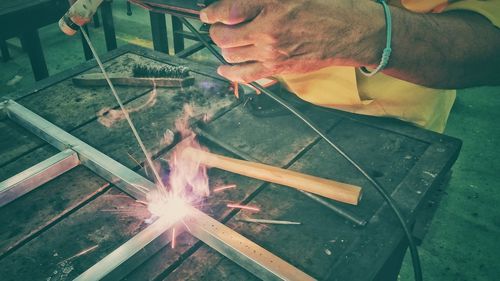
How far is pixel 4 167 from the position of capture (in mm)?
1343

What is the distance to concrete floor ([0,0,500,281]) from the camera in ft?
7.99

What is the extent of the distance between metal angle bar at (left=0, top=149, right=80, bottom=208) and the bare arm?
614 millimetres

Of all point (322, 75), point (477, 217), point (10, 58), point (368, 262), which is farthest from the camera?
point (10, 58)

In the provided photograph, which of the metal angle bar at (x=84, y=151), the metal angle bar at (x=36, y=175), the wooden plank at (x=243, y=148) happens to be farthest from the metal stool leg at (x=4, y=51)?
the wooden plank at (x=243, y=148)

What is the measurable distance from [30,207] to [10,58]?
4560mm

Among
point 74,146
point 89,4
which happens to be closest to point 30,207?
point 74,146

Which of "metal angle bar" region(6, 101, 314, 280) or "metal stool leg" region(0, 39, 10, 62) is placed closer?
"metal angle bar" region(6, 101, 314, 280)

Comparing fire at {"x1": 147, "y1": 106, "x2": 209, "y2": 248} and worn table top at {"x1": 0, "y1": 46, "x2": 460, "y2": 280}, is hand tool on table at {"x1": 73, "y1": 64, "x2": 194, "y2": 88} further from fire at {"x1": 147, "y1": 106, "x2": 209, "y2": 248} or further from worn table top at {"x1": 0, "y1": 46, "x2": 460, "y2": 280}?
fire at {"x1": 147, "y1": 106, "x2": 209, "y2": 248}

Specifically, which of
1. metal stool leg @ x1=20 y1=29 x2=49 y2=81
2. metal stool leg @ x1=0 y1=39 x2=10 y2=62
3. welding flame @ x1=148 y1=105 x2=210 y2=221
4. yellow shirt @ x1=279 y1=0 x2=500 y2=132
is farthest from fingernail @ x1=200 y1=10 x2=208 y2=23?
metal stool leg @ x1=0 y1=39 x2=10 y2=62

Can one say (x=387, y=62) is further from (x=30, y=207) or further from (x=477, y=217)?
(x=477, y=217)

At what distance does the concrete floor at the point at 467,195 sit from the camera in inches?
95.9

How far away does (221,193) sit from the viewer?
122 cm

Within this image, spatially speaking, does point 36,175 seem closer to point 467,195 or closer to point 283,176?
point 283,176

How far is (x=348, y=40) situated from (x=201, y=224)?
665 mm
